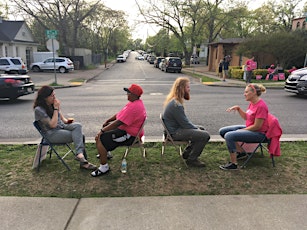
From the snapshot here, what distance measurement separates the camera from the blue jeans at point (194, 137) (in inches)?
162

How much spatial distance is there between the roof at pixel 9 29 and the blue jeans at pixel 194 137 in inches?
1122

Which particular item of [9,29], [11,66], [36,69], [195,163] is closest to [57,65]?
[36,69]

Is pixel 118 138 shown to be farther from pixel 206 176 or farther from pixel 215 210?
pixel 215 210

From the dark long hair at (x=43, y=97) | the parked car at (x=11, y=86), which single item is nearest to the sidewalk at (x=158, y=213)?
the dark long hair at (x=43, y=97)

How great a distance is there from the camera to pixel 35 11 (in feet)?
107

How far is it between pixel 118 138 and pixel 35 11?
A: 34135 millimetres

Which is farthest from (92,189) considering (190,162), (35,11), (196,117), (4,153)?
(35,11)


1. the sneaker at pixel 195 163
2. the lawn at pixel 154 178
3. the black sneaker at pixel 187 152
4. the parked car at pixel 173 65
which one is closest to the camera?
the lawn at pixel 154 178

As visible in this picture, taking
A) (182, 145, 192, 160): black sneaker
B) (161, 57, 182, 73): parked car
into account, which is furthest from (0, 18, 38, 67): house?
(182, 145, 192, 160): black sneaker

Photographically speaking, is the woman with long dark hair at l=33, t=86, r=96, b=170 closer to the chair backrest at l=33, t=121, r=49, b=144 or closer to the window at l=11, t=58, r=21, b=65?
the chair backrest at l=33, t=121, r=49, b=144

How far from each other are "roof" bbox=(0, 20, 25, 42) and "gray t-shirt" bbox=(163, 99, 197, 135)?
2831 centimetres

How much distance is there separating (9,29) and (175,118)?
32184 mm

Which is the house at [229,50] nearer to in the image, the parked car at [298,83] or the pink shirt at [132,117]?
the parked car at [298,83]

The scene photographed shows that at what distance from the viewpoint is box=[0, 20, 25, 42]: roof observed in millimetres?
28022
